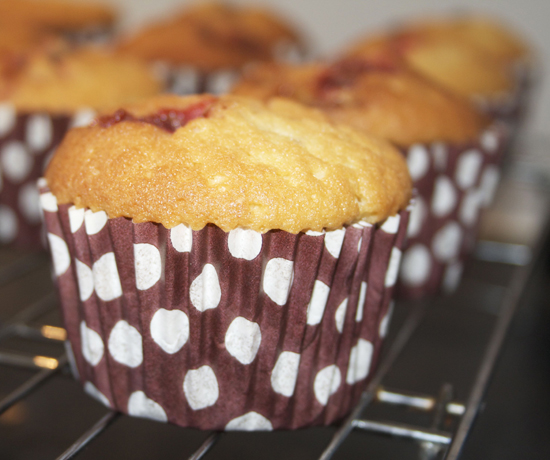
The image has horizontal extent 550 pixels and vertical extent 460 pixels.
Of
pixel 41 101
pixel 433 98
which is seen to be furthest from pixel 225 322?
pixel 41 101

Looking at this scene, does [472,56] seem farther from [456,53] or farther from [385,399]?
[385,399]

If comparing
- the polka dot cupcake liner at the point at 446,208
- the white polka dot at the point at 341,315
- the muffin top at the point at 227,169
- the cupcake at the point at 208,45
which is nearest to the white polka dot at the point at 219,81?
the cupcake at the point at 208,45

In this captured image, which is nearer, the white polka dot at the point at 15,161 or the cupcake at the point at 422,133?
the cupcake at the point at 422,133

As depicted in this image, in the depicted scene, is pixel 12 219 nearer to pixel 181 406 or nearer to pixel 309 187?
pixel 181 406

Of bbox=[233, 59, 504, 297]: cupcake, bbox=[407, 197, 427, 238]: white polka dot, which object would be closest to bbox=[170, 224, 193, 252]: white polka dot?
bbox=[233, 59, 504, 297]: cupcake

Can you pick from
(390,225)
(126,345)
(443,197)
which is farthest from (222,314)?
(443,197)

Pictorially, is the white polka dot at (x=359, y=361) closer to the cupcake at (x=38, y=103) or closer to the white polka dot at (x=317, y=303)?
the white polka dot at (x=317, y=303)

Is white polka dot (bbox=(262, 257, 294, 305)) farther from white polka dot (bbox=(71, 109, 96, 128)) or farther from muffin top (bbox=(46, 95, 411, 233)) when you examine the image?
white polka dot (bbox=(71, 109, 96, 128))
